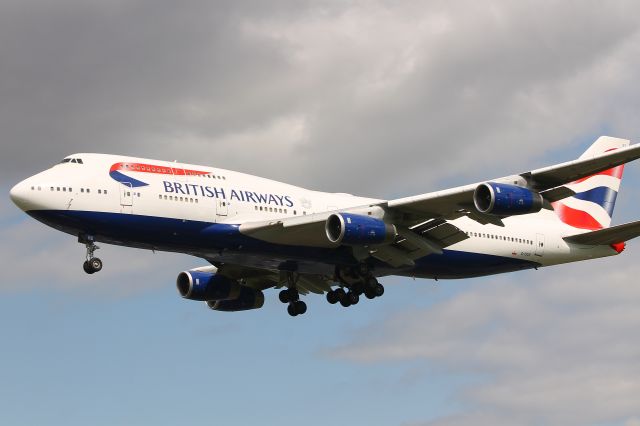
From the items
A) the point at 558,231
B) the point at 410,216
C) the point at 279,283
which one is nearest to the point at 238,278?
the point at 279,283

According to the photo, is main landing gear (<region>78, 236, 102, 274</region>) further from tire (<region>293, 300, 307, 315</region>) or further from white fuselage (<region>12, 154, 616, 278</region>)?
tire (<region>293, 300, 307, 315</region>)

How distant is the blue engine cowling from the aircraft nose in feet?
59.7

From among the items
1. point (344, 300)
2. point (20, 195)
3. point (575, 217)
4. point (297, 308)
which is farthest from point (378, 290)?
point (20, 195)

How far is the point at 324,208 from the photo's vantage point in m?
54.8

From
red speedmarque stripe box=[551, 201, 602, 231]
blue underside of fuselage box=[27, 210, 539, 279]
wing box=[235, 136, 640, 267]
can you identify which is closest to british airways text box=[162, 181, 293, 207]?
blue underside of fuselage box=[27, 210, 539, 279]

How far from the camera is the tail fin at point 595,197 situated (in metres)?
62.1

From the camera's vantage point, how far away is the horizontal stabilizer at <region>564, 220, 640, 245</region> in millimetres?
54856

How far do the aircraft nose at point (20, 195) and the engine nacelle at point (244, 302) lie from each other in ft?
47.6

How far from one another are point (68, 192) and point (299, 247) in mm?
10133

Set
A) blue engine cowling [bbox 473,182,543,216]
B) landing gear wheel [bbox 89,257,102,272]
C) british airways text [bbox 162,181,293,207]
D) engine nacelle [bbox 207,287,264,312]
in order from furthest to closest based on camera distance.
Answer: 1. engine nacelle [bbox 207,287,264,312]
2. british airways text [bbox 162,181,293,207]
3. landing gear wheel [bbox 89,257,102,272]
4. blue engine cowling [bbox 473,182,543,216]

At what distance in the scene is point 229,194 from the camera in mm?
51938

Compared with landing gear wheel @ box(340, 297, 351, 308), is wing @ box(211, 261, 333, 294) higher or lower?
higher

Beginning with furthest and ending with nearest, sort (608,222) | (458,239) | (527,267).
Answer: (608,222) → (527,267) → (458,239)

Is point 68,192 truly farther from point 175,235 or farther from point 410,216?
point 410,216
